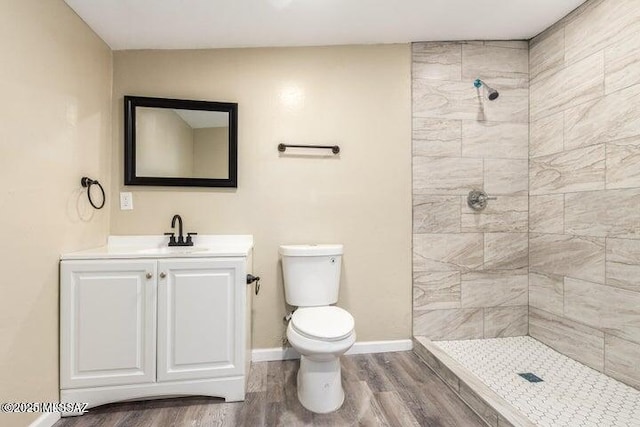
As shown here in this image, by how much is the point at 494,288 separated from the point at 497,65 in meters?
1.64

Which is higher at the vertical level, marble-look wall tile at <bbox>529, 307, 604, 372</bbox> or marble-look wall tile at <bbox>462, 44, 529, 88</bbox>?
marble-look wall tile at <bbox>462, 44, 529, 88</bbox>

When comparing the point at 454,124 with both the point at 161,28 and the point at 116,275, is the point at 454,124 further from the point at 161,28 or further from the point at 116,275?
the point at 116,275

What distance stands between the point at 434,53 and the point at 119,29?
2.06 meters

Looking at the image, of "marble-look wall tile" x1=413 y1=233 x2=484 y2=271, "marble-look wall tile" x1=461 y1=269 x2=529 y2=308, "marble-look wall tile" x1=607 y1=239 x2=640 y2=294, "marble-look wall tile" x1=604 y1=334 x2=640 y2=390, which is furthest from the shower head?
"marble-look wall tile" x1=604 y1=334 x2=640 y2=390

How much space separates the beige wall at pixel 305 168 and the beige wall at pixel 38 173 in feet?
1.12

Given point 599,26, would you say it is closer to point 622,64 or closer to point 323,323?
point 622,64

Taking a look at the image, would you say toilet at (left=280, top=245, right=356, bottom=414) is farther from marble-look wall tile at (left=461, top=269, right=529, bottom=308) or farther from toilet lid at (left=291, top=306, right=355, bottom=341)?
marble-look wall tile at (left=461, top=269, right=529, bottom=308)

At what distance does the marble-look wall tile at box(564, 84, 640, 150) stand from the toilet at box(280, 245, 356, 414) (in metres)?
1.65

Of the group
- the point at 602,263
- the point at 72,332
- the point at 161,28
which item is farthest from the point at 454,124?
the point at 72,332

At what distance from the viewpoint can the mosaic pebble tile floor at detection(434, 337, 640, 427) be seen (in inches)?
57.7

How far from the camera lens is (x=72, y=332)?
5.10ft

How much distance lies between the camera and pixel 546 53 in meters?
2.20

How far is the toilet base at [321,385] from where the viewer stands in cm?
160

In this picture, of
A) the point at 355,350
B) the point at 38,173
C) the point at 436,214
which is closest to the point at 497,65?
the point at 436,214
